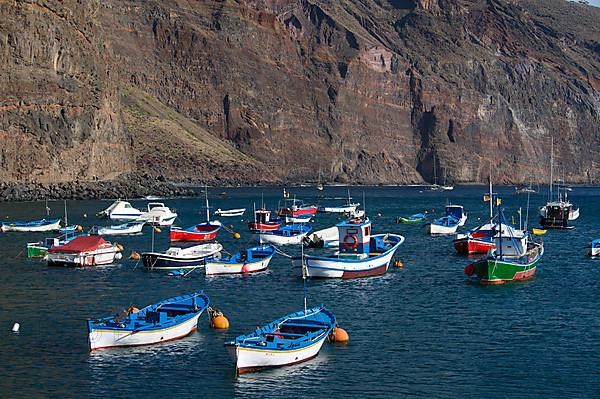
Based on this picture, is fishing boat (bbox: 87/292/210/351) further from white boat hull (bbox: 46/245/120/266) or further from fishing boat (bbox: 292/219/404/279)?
white boat hull (bbox: 46/245/120/266)

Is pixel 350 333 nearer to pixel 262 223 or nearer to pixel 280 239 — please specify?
pixel 280 239

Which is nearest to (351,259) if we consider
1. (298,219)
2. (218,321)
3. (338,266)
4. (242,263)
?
(338,266)

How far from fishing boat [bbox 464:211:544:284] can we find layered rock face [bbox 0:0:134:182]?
11305cm

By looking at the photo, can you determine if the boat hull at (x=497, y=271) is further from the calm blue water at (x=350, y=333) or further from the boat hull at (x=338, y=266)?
the boat hull at (x=338, y=266)

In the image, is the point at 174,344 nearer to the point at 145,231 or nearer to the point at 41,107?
the point at 145,231

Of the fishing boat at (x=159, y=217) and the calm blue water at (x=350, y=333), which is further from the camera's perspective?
the fishing boat at (x=159, y=217)

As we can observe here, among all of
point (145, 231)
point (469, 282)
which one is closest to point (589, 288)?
point (469, 282)

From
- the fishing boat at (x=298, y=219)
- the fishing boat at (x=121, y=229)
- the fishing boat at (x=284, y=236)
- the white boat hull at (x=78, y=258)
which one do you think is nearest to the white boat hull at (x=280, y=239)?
the fishing boat at (x=284, y=236)

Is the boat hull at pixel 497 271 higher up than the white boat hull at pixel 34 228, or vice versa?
the white boat hull at pixel 34 228

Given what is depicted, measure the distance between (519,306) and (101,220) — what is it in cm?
7498

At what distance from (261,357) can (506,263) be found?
95.0 ft

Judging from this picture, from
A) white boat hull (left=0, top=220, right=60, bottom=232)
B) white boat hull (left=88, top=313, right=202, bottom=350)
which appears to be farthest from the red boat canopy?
white boat hull (left=88, top=313, right=202, bottom=350)

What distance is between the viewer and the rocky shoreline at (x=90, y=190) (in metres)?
155

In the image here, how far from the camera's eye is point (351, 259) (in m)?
67.3
